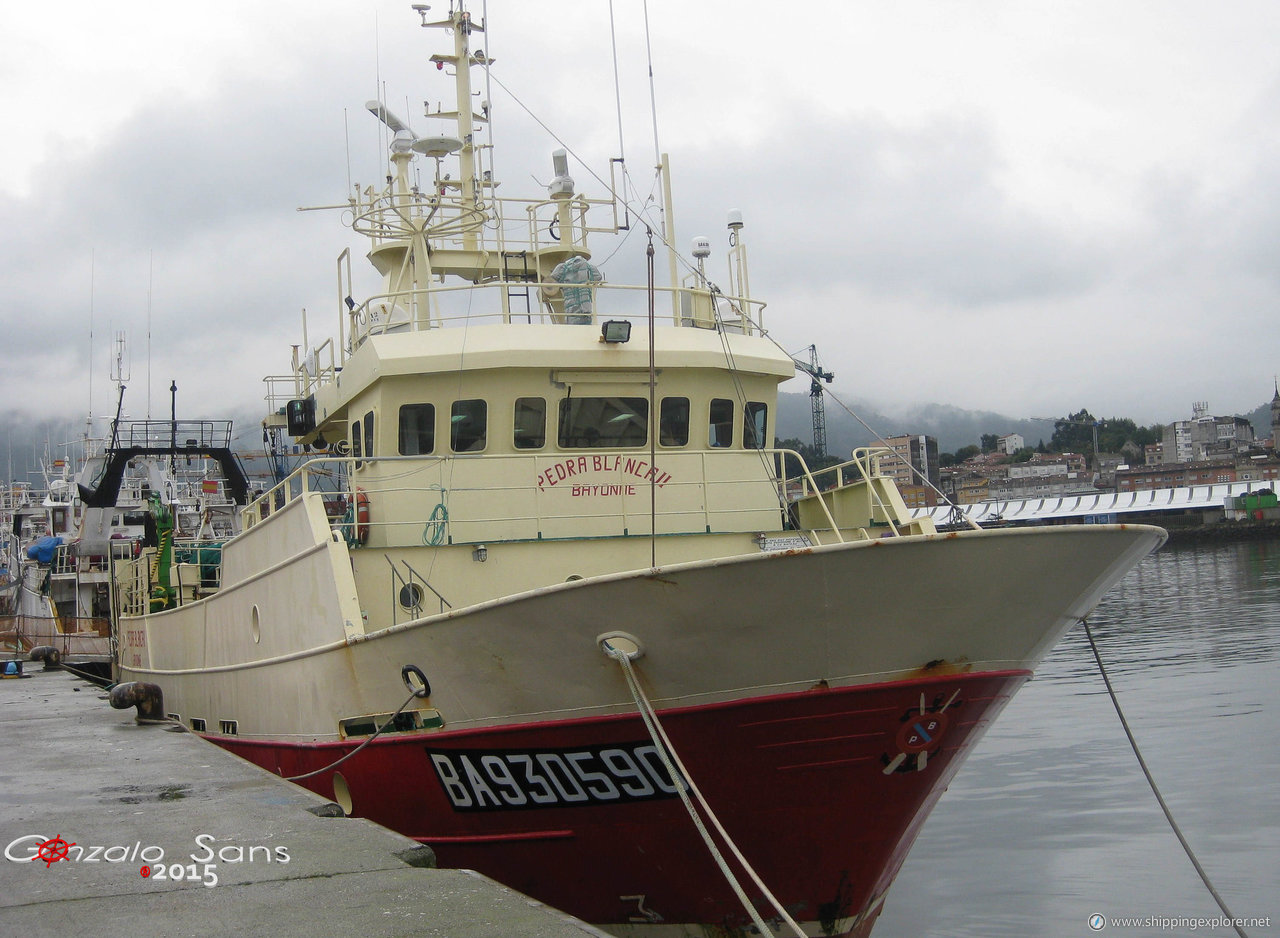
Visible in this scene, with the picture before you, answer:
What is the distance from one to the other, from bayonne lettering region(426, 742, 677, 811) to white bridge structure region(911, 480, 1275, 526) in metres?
69.3

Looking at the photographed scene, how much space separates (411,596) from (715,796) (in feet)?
10.9

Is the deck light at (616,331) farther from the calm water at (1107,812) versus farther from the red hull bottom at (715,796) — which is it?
the calm water at (1107,812)

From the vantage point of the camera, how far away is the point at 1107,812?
1285 cm

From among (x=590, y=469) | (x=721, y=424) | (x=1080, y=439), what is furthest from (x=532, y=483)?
(x=1080, y=439)

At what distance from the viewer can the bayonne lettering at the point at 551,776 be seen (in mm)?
7242

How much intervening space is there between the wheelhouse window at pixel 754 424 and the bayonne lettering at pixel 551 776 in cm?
456

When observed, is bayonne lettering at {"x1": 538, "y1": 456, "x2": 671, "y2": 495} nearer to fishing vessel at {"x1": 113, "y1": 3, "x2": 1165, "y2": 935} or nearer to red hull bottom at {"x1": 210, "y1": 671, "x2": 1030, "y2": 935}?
fishing vessel at {"x1": 113, "y1": 3, "x2": 1165, "y2": 935}

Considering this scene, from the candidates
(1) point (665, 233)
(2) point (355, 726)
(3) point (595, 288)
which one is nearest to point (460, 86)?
(1) point (665, 233)

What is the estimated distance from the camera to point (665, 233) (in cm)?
1247

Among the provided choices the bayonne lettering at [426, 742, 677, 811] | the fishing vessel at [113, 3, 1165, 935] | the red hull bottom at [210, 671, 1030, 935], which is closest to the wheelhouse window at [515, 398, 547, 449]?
the fishing vessel at [113, 3, 1165, 935]

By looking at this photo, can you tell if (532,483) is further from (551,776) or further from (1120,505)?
(1120,505)

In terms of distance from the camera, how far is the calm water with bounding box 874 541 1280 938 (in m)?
10.2

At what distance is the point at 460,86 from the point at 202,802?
8.91 metres

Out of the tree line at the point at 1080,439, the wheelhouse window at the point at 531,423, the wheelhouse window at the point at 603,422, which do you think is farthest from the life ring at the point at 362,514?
the tree line at the point at 1080,439
